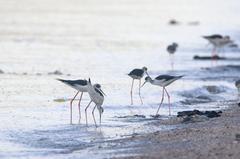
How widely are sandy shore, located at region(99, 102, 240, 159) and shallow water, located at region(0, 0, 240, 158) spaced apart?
54 centimetres

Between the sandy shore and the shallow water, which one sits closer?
the sandy shore

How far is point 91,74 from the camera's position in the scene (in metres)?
23.3

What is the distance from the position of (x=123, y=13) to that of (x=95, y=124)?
150ft

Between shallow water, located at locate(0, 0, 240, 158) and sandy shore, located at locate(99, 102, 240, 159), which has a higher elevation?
shallow water, located at locate(0, 0, 240, 158)

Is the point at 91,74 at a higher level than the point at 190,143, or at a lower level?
higher

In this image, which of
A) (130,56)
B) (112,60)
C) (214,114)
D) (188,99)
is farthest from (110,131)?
(130,56)

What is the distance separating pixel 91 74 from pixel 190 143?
11477 millimetres

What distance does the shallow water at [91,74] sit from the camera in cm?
1392

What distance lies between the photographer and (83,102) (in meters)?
18.3

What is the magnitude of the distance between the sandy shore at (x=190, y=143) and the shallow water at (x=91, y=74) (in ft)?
1.76

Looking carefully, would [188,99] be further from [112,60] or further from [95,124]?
[112,60]

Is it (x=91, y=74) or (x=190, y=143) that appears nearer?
(x=190, y=143)

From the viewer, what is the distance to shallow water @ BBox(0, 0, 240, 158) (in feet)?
45.7

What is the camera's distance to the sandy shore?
1110 cm
